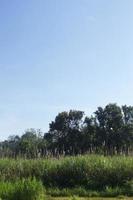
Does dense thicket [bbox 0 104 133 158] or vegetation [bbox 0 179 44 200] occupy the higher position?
dense thicket [bbox 0 104 133 158]

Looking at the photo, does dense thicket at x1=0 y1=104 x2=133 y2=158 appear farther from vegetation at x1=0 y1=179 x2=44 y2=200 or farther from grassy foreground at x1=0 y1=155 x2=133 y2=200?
vegetation at x1=0 y1=179 x2=44 y2=200

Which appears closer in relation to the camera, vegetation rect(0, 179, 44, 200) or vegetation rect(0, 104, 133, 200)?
vegetation rect(0, 179, 44, 200)

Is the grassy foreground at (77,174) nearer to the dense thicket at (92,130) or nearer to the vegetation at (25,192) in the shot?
the vegetation at (25,192)

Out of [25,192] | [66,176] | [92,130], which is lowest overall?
[25,192]

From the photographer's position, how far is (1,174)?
1889cm

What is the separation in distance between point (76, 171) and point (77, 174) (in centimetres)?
15

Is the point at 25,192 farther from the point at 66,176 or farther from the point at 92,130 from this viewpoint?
the point at 92,130

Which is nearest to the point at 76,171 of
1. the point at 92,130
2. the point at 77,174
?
the point at 77,174

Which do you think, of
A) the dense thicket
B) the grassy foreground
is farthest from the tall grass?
the dense thicket

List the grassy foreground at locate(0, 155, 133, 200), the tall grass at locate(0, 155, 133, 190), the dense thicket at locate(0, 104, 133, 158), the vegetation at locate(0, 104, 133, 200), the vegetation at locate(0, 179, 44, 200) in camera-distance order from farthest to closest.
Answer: the dense thicket at locate(0, 104, 133, 158), the tall grass at locate(0, 155, 133, 190), the grassy foreground at locate(0, 155, 133, 200), the vegetation at locate(0, 104, 133, 200), the vegetation at locate(0, 179, 44, 200)

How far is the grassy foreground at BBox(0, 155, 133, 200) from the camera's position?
52.4ft

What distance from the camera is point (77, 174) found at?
60.6 feet

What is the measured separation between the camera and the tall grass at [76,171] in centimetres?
1770

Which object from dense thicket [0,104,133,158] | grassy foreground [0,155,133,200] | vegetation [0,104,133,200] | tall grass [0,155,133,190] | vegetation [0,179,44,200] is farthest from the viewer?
dense thicket [0,104,133,158]
